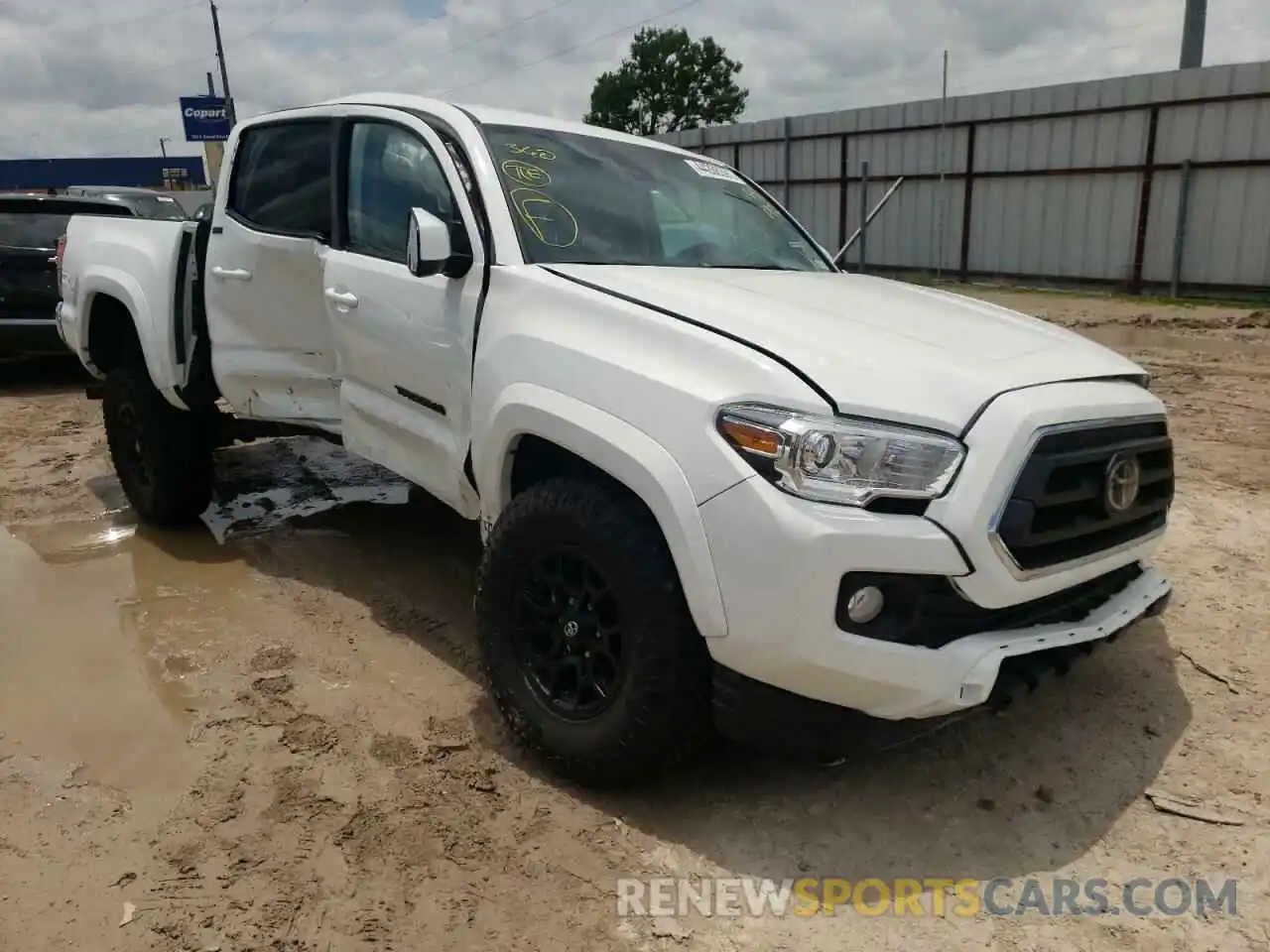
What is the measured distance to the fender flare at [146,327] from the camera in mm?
4609

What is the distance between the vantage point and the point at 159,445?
16.0 ft

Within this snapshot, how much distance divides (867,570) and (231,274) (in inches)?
132

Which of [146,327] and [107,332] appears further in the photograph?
[107,332]

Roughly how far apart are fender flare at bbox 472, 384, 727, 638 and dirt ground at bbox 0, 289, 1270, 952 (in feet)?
2.33

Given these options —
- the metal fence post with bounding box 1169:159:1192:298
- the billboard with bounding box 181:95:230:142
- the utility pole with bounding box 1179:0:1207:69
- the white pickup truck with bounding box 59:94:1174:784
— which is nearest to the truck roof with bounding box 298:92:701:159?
the white pickup truck with bounding box 59:94:1174:784

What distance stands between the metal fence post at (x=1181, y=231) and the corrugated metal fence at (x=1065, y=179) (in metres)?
0.02

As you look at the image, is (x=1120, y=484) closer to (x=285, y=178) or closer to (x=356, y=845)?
(x=356, y=845)

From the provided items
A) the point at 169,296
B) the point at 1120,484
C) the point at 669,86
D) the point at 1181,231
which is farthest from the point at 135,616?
the point at 669,86

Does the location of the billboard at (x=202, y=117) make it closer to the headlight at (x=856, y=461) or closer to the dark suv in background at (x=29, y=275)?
the dark suv in background at (x=29, y=275)

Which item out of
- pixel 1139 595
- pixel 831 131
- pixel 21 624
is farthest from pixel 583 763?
pixel 831 131

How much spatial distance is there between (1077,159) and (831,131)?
4.90 metres

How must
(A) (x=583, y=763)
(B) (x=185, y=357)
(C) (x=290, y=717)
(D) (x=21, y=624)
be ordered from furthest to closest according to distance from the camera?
(B) (x=185, y=357) < (D) (x=21, y=624) < (C) (x=290, y=717) < (A) (x=583, y=763)

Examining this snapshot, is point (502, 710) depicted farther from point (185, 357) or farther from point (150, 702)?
point (185, 357)

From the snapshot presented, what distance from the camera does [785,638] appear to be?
2.31 m
